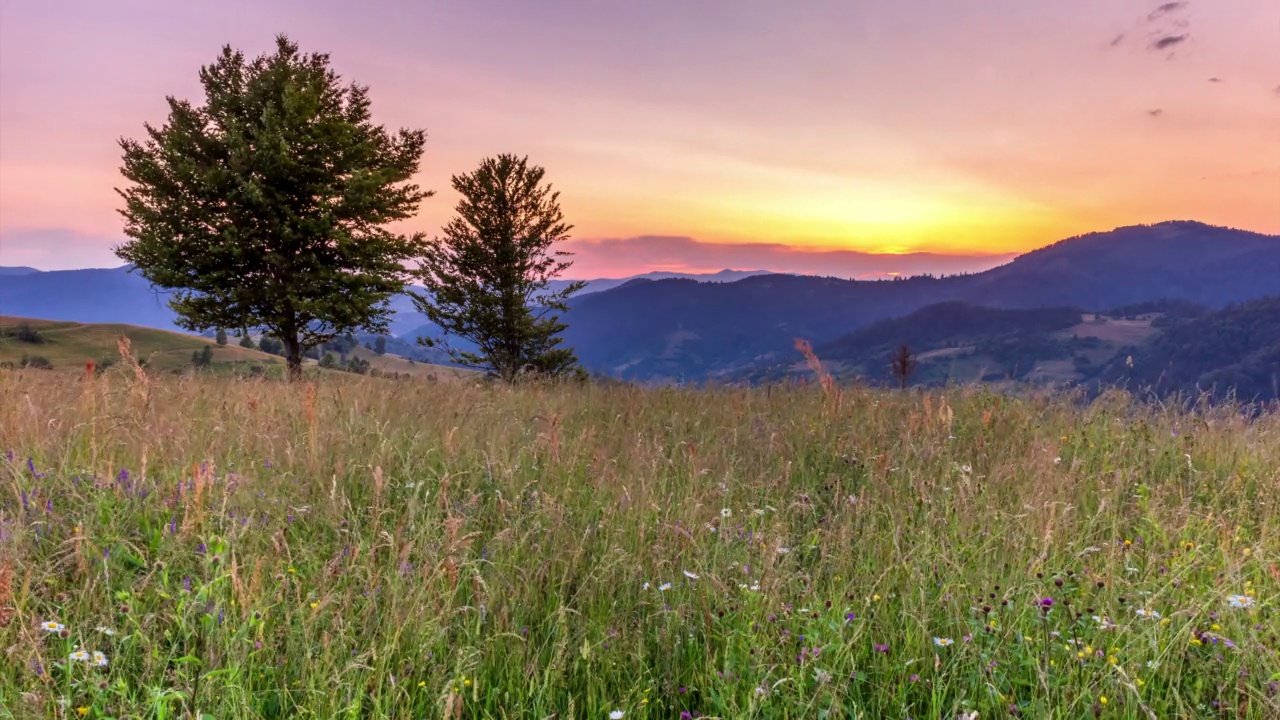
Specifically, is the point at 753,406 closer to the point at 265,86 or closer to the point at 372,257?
the point at 372,257

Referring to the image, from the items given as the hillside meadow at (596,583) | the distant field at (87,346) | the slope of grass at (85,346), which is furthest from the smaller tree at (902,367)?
the slope of grass at (85,346)

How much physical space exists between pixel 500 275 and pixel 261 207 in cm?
1266

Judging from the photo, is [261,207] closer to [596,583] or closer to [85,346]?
[596,583]

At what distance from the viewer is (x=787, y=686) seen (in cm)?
245

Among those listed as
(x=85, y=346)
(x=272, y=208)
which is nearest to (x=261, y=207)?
(x=272, y=208)

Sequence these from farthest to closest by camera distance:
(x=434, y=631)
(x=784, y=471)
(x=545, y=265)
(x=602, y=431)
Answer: (x=545, y=265) → (x=602, y=431) → (x=784, y=471) → (x=434, y=631)

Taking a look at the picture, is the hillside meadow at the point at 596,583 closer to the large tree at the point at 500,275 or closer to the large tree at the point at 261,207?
the large tree at the point at 261,207

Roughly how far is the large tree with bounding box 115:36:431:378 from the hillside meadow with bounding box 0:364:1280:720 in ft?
54.3

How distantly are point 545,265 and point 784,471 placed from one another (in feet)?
92.8

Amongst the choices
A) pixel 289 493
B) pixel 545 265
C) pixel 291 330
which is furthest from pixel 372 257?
pixel 289 493

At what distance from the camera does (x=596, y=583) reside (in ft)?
10.3

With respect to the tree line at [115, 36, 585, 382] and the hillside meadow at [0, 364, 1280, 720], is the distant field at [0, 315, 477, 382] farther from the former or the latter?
the hillside meadow at [0, 364, 1280, 720]

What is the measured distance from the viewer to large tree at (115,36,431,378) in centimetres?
1977

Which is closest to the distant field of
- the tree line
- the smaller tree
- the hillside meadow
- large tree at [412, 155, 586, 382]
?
large tree at [412, 155, 586, 382]
